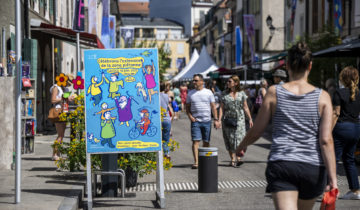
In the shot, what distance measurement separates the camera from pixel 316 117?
4.83 meters

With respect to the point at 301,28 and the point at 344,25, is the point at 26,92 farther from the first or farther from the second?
the point at 301,28

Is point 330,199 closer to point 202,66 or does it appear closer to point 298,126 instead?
point 298,126

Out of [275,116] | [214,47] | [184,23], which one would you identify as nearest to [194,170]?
[275,116]

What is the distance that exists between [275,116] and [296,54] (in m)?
0.46

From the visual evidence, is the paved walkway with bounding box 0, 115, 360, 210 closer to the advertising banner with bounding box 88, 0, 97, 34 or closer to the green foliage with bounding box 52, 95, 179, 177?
the green foliage with bounding box 52, 95, 179, 177

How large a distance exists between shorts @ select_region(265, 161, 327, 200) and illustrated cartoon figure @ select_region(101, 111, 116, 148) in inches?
170

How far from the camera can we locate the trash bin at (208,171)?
10016 millimetres

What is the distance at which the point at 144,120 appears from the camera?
896 cm

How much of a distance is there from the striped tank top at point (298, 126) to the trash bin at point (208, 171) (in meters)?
5.21

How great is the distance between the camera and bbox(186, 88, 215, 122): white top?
517 inches

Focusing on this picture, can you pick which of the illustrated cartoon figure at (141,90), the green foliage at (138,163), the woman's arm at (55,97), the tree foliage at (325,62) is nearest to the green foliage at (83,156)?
the green foliage at (138,163)

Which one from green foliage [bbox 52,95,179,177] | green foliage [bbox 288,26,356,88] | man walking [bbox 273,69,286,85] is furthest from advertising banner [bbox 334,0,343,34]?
green foliage [bbox 52,95,179,177]

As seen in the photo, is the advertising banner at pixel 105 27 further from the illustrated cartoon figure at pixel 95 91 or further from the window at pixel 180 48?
the window at pixel 180 48

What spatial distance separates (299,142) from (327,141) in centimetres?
19
